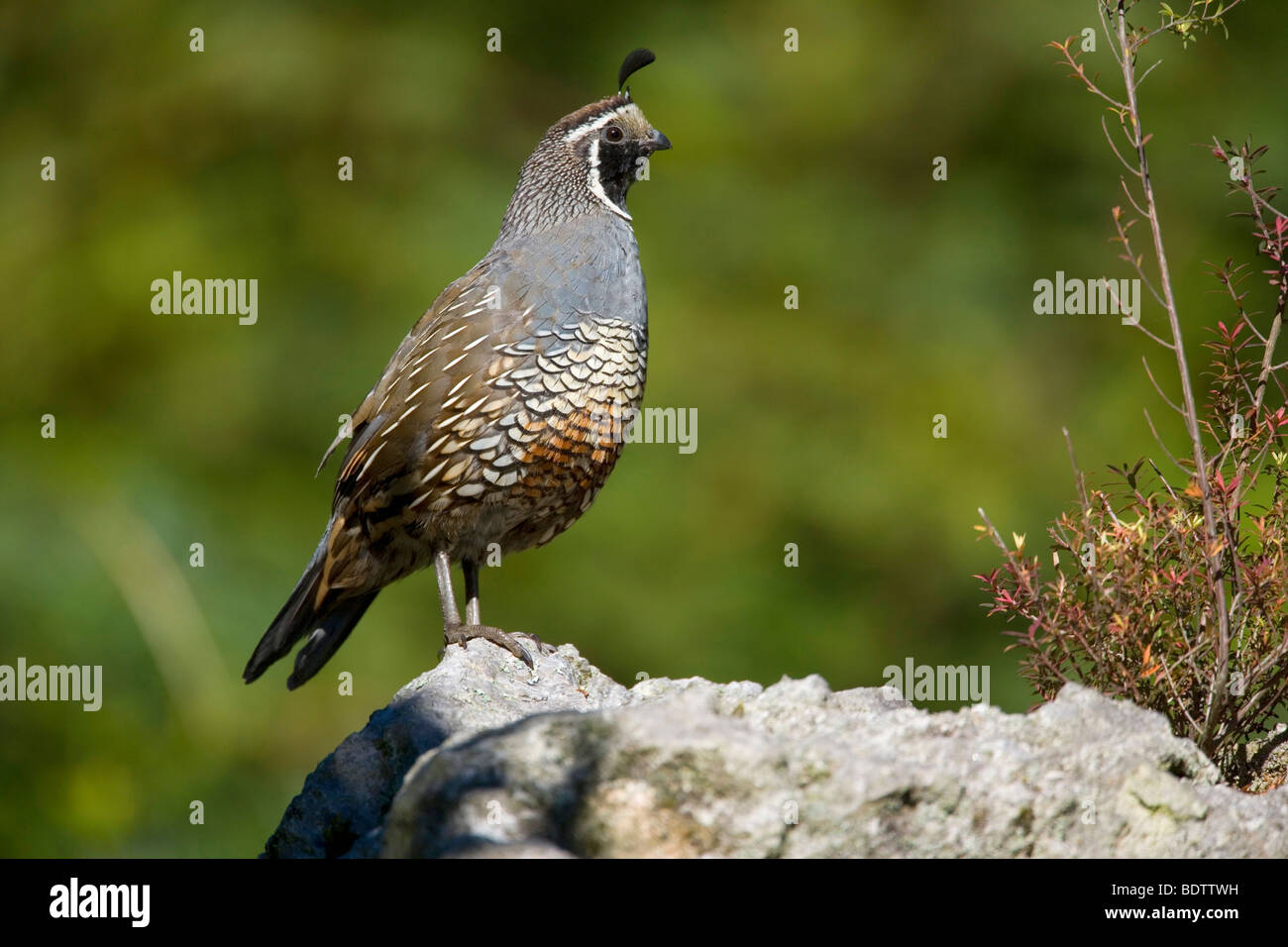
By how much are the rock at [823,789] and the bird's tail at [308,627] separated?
74.4 inches

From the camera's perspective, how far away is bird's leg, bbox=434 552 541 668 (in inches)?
157

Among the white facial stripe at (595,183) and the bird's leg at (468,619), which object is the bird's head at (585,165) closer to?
the white facial stripe at (595,183)

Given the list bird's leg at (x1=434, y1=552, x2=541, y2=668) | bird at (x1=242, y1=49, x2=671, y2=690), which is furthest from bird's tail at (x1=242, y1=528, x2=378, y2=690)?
bird's leg at (x1=434, y1=552, x2=541, y2=668)

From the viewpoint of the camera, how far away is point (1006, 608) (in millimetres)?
3121

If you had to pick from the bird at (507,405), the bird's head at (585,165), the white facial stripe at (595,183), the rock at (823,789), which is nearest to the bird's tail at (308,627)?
the bird at (507,405)

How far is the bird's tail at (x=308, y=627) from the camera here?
458 centimetres

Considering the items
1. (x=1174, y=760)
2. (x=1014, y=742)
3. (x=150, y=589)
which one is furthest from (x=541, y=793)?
(x=150, y=589)

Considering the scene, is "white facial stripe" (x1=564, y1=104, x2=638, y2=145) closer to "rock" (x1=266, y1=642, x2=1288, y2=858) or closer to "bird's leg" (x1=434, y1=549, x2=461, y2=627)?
"bird's leg" (x1=434, y1=549, x2=461, y2=627)

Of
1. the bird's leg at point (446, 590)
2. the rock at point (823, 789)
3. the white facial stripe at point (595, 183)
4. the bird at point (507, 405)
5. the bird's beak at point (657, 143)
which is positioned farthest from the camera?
the bird's beak at point (657, 143)

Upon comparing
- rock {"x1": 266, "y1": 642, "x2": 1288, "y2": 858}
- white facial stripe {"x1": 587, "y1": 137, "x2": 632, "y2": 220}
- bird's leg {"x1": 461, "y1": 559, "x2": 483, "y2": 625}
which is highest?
white facial stripe {"x1": 587, "y1": 137, "x2": 632, "y2": 220}

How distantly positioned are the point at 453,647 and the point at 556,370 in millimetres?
923

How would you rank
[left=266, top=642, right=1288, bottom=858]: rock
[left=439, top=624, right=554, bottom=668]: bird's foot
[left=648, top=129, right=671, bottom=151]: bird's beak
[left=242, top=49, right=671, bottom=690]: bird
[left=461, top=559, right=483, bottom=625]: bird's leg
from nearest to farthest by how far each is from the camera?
[left=266, top=642, right=1288, bottom=858]: rock → [left=439, top=624, right=554, bottom=668]: bird's foot → [left=242, top=49, right=671, bottom=690]: bird → [left=461, top=559, right=483, bottom=625]: bird's leg → [left=648, top=129, right=671, bottom=151]: bird's beak

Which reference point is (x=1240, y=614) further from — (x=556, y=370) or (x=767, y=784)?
(x=556, y=370)

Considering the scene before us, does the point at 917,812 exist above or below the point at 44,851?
above
